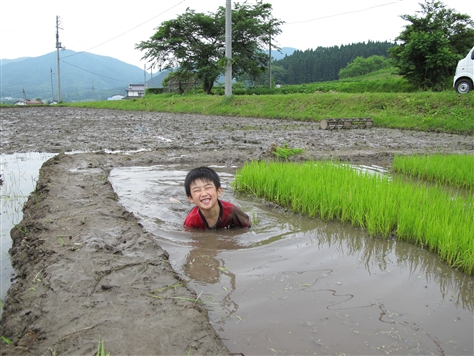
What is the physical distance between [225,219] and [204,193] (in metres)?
0.34

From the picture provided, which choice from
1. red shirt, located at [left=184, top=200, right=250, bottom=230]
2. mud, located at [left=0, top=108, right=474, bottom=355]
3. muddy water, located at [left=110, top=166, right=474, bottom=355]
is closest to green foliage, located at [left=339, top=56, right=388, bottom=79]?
mud, located at [left=0, top=108, right=474, bottom=355]

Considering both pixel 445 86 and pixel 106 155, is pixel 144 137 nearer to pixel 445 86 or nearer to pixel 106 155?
pixel 106 155

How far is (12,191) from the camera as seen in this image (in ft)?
13.9

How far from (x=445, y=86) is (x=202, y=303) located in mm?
17457

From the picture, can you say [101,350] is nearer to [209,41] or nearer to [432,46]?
[432,46]

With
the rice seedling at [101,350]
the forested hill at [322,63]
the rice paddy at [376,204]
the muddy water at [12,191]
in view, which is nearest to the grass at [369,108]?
the rice paddy at [376,204]

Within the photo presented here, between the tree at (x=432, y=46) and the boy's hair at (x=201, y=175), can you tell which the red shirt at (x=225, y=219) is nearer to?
→ the boy's hair at (x=201, y=175)

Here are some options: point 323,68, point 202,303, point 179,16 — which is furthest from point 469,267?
point 323,68

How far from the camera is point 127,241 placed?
2.82 metres

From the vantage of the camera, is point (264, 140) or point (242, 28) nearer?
point (264, 140)

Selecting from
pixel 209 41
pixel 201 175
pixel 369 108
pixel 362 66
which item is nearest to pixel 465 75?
pixel 369 108

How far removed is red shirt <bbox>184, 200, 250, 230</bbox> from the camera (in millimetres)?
3508

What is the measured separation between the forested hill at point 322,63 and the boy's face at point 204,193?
6142 centimetres

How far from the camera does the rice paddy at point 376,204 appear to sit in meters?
2.74
